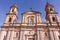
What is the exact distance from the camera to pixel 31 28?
21703mm

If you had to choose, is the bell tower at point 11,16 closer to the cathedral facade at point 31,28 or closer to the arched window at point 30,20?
the cathedral facade at point 31,28

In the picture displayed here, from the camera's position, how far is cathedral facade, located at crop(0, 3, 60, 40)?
20.5 meters

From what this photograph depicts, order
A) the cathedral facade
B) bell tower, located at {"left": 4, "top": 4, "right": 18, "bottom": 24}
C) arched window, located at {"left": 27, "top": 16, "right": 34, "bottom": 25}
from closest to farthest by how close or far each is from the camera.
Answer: the cathedral facade → arched window, located at {"left": 27, "top": 16, "right": 34, "bottom": 25} → bell tower, located at {"left": 4, "top": 4, "right": 18, "bottom": 24}

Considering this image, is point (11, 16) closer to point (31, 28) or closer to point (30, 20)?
point (30, 20)

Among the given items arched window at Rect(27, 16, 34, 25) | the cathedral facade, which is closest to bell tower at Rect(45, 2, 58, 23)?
the cathedral facade

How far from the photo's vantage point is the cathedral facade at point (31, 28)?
2055 cm

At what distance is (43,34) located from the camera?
21000mm

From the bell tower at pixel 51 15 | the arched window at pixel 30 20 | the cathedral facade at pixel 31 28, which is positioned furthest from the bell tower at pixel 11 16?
the bell tower at pixel 51 15

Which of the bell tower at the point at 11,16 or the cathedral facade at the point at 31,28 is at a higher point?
the bell tower at the point at 11,16

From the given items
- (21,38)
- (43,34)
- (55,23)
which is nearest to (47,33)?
(43,34)

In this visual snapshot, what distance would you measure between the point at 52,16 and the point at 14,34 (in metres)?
7.83

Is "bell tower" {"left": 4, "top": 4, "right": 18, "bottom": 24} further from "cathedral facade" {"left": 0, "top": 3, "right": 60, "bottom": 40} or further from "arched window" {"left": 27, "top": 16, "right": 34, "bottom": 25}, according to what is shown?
"arched window" {"left": 27, "top": 16, "right": 34, "bottom": 25}

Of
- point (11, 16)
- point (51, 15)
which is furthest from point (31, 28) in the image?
point (51, 15)

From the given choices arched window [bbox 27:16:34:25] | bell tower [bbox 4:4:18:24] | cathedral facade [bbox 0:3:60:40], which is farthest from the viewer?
bell tower [bbox 4:4:18:24]
